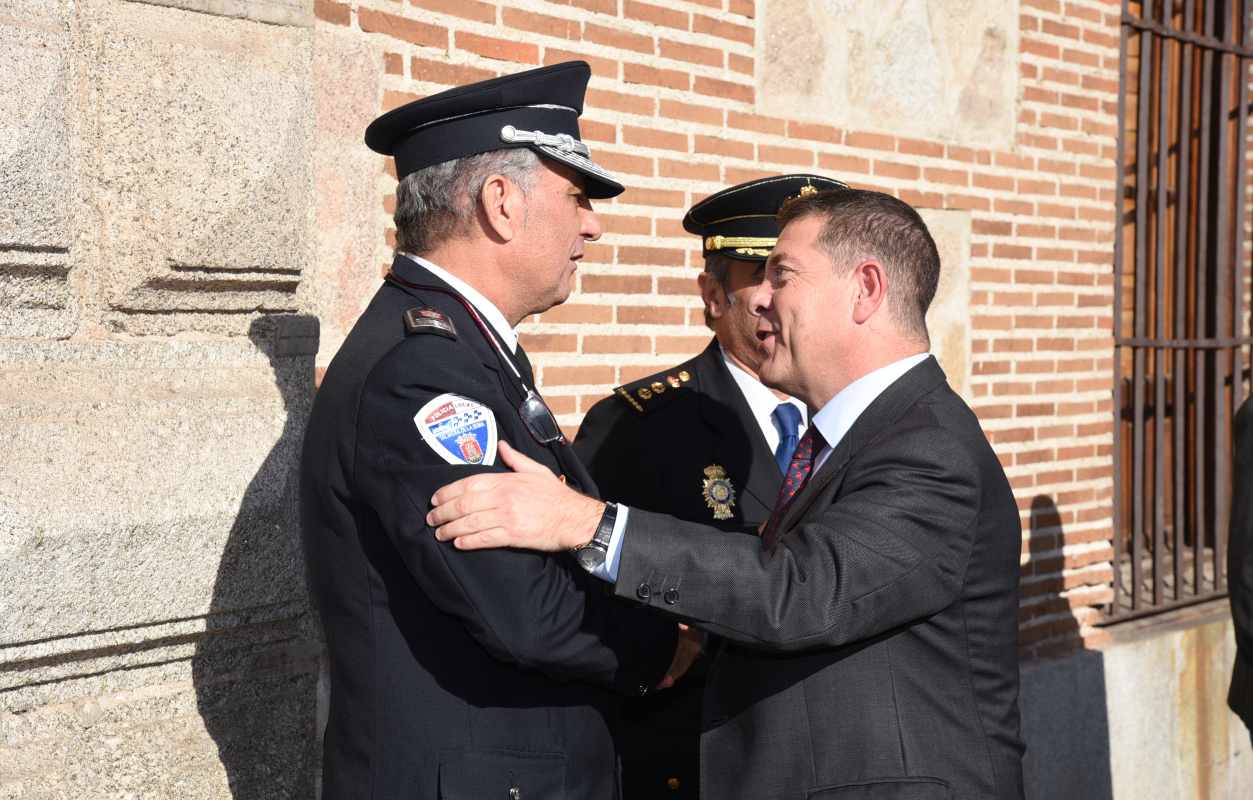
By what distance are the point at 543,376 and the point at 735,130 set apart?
3.85ft

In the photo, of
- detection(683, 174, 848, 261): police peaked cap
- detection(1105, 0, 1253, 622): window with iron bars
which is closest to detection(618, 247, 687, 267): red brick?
detection(683, 174, 848, 261): police peaked cap

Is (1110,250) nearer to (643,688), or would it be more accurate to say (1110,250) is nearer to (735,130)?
(735,130)

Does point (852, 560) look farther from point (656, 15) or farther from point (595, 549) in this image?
point (656, 15)

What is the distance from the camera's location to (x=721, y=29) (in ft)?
14.1

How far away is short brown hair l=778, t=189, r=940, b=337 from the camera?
227 centimetres

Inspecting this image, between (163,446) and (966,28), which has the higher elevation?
(966,28)

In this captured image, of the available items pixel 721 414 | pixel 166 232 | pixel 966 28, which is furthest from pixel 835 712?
pixel 966 28

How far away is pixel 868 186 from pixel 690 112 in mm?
903

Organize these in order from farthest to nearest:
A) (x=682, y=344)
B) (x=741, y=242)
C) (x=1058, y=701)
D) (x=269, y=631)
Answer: (x=1058, y=701) < (x=682, y=344) < (x=741, y=242) < (x=269, y=631)

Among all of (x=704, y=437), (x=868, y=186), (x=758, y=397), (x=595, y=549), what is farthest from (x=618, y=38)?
(x=595, y=549)

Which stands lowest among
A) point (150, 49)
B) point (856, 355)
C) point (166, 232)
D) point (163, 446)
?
point (163, 446)

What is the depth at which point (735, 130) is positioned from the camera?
4.35 meters

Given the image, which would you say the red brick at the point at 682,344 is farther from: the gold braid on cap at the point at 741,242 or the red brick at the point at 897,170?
the red brick at the point at 897,170

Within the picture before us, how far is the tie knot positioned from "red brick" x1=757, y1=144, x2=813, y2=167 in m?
1.50
